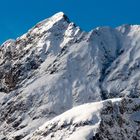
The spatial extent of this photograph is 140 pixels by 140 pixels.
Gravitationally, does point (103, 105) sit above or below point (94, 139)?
above

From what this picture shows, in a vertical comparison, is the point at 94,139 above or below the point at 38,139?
below

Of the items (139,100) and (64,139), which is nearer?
(64,139)

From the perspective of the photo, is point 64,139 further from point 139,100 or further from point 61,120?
point 139,100

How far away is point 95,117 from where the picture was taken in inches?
4985

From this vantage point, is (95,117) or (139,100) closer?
(95,117)

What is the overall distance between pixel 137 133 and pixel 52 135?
15904mm

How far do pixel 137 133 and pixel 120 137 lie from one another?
260 inches

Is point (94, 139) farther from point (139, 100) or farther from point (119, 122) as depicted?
point (139, 100)

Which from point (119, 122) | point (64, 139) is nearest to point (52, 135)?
point (64, 139)

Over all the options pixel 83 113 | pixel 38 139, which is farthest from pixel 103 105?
pixel 38 139

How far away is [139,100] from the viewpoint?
137 metres

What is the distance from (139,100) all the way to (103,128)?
1548 cm

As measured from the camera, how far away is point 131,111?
442 ft

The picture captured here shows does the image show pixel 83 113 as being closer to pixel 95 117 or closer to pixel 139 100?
pixel 95 117
